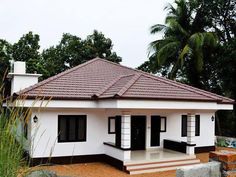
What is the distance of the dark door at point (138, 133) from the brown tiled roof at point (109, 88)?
2047mm

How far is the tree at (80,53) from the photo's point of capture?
97.6ft

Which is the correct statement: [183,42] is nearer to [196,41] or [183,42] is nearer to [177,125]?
[196,41]

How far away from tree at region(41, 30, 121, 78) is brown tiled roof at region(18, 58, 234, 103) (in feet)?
44.2

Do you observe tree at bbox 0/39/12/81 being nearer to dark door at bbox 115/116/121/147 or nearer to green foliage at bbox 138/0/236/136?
green foliage at bbox 138/0/236/136

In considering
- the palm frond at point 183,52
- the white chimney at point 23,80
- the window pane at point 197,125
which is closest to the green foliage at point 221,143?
the window pane at point 197,125

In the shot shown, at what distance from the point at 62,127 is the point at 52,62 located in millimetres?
18123

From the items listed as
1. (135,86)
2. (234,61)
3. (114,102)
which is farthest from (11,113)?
(234,61)

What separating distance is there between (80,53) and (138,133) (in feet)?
54.3

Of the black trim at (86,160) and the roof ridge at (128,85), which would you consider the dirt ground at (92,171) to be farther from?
the roof ridge at (128,85)

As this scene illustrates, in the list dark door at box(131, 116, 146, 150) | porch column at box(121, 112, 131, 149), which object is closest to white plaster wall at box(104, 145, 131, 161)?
porch column at box(121, 112, 131, 149)

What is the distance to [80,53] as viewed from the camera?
2981cm

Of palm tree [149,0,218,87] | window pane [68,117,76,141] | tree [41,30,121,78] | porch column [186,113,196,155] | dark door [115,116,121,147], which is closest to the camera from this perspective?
dark door [115,116,121,147]

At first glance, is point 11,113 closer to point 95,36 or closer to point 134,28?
point 134,28

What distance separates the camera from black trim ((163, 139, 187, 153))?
1438 cm
